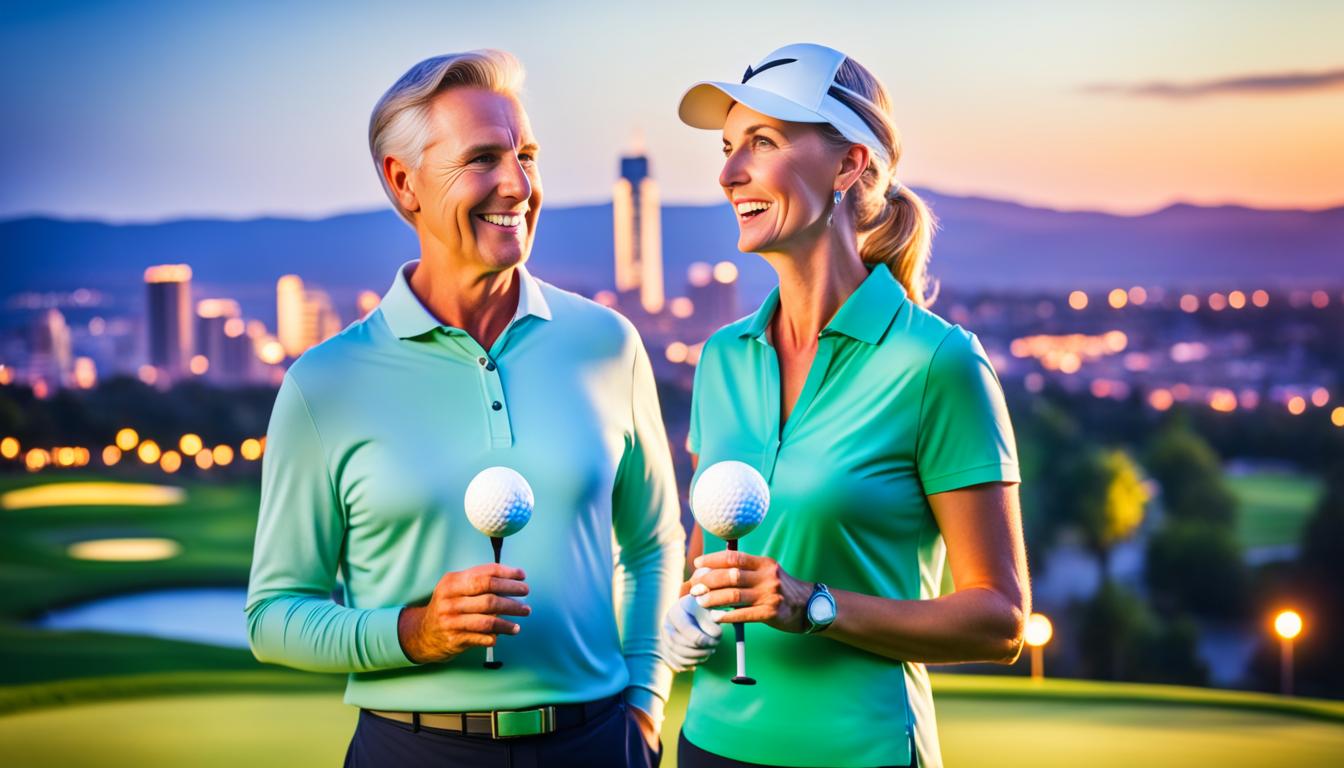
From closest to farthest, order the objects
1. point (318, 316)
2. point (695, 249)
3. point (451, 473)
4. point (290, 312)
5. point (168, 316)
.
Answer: point (451, 473) < point (168, 316) < point (318, 316) < point (290, 312) < point (695, 249)

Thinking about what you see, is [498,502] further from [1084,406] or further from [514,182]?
[1084,406]

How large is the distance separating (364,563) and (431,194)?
0.57 meters

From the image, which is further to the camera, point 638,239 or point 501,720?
point 638,239

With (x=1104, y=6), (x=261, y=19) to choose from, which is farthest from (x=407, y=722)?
(x=1104, y=6)

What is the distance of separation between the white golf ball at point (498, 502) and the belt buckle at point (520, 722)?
12.3 inches

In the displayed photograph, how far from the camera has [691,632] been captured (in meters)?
2.24

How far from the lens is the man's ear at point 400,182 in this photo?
2.53 metres

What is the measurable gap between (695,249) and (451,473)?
24.3 meters

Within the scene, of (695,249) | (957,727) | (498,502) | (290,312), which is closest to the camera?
(498,502)

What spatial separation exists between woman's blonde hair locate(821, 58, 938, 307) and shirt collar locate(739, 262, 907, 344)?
0.06m

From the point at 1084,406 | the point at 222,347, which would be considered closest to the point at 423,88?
the point at 222,347

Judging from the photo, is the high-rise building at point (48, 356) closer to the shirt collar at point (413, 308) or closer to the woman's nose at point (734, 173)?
the shirt collar at point (413, 308)

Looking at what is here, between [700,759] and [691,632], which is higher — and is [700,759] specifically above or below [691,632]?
below

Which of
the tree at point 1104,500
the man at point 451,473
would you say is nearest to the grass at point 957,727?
the man at point 451,473
